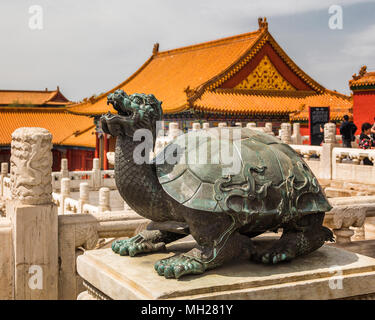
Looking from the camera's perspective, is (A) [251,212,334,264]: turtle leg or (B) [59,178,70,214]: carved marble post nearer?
(A) [251,212,334,264]: turtle leg

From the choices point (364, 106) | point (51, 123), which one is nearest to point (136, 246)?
point (364, 106)

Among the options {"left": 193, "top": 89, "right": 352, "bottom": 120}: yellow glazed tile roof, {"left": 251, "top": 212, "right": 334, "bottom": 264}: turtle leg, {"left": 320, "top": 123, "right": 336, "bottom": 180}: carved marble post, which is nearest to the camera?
{"left": 251, "top": 212, "right": 334, "bottom": 264}: turtle leg

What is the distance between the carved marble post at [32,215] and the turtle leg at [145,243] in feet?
2.72

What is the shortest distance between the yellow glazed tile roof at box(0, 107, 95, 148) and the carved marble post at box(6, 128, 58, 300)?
24.6 meters

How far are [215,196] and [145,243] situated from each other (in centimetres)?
65

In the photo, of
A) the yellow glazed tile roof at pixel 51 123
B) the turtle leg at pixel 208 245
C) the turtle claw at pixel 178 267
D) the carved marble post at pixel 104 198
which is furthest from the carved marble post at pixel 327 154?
the yellow glazed tile roof at pixel 51 123

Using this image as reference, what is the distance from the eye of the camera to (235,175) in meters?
2.95

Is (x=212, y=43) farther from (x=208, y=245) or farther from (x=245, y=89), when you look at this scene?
(x=208, y=245)

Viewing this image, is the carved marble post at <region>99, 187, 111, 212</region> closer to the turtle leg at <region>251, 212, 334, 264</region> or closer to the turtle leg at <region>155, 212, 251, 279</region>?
the turtle leg at <region>251, 212, 334, 264</region>

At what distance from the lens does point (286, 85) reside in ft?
72.4

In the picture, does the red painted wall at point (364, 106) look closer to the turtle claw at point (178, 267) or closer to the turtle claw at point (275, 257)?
the turtle claw at point (275, 257)

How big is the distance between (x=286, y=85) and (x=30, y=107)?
1724 cm

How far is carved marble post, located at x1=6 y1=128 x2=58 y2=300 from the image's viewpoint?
12.6 feet

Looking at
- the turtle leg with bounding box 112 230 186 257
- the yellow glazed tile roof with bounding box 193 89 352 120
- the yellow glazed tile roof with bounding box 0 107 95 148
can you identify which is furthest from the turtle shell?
the yellow glazed tile roof with bounding box 0 107 95 148
